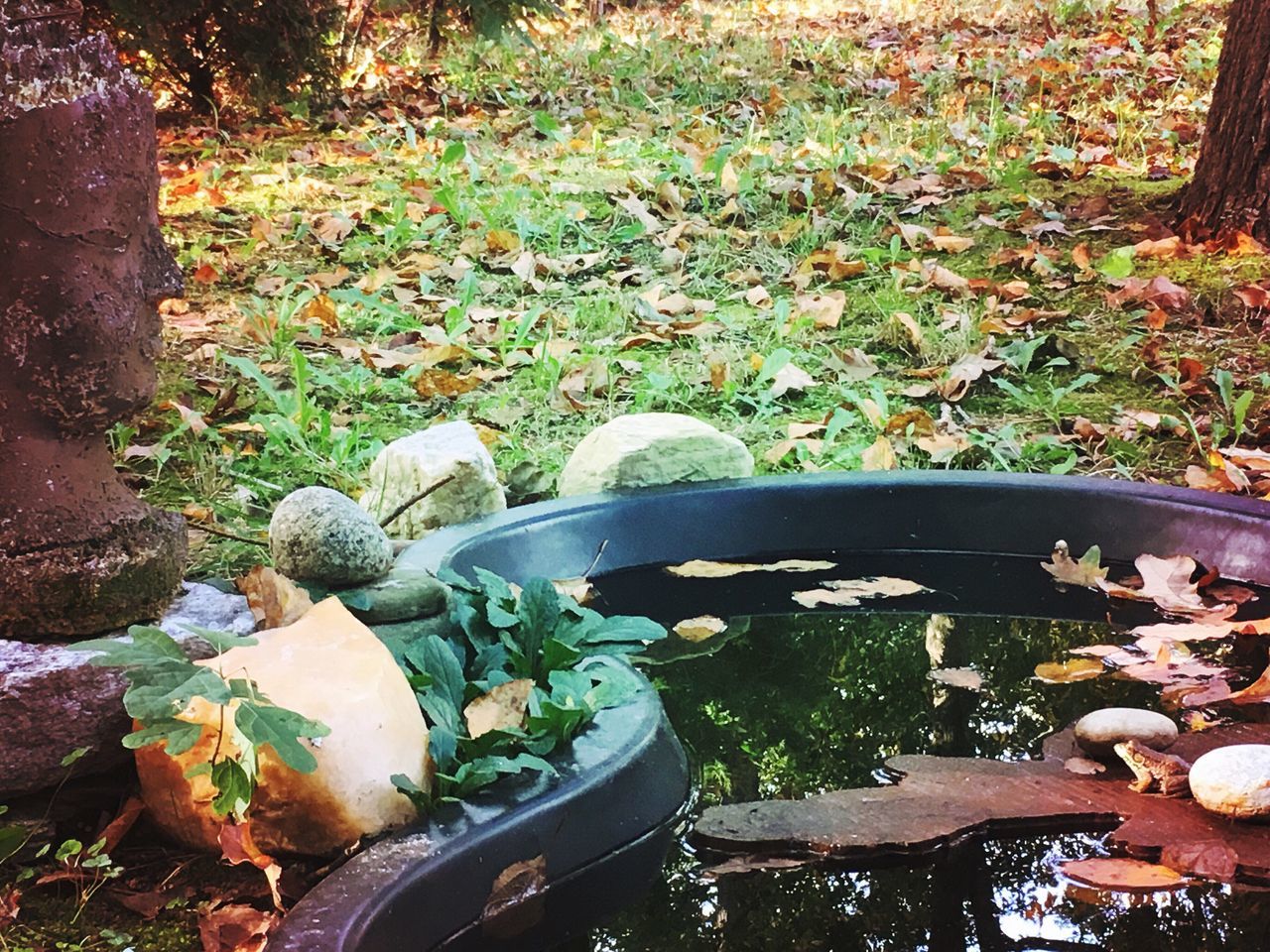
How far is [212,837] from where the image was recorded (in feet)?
5.18

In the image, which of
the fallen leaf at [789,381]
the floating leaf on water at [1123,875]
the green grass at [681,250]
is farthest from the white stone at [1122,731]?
the fallen leaf at [789,381]

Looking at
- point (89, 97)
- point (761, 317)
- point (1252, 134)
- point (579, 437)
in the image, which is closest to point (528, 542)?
point (579, 437)

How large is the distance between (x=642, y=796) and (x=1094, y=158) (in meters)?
3.99

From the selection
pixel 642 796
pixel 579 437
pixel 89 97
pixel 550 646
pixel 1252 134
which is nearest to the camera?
pixel 89 97

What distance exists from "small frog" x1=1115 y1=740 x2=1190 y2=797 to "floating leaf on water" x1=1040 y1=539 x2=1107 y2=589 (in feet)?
2.23

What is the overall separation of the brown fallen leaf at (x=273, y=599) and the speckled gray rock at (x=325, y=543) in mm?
37

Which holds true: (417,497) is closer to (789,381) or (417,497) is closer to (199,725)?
(199,725)

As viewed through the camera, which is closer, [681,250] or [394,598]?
[394,598]

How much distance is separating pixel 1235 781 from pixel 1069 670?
48cm

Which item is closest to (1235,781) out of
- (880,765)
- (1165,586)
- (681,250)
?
(880,765)

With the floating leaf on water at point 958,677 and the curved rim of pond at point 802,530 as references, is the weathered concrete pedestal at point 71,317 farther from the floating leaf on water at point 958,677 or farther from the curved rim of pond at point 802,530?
the floating leaf on water at point 958,677

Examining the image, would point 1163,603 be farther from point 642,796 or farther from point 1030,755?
point 642,796

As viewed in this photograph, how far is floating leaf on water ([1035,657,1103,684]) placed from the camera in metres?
2.13

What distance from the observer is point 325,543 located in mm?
1923
